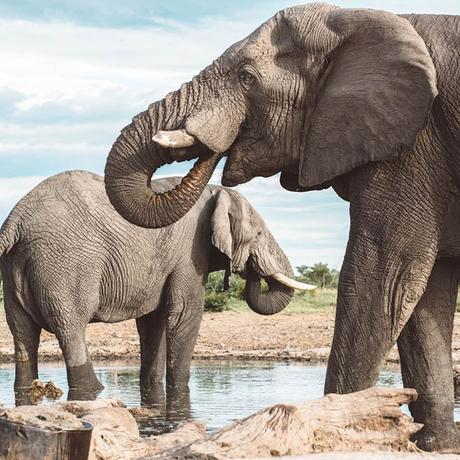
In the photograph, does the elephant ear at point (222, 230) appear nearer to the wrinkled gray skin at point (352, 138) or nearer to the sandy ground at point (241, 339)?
the sandy ground at point (241, 339)

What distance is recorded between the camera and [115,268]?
11781mm

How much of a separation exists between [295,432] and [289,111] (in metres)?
1.50

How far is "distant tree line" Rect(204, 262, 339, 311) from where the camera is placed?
21.3 meters

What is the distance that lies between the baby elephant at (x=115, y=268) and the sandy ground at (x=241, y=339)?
2801mm

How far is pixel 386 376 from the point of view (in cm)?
1282

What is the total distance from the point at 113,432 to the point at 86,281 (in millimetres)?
5301

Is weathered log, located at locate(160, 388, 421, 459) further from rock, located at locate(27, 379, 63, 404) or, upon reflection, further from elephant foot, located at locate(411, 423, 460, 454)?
rock, located at locate(27, 379, 63, 404)

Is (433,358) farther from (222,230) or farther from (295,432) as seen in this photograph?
(222,230)

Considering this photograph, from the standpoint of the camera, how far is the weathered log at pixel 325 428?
5879 mm

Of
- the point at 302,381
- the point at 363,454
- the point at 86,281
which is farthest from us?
the point at 302,381

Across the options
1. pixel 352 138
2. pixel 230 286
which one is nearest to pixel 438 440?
pixel 352 138

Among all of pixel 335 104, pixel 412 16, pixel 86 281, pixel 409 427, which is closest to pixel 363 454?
pixel 409 427

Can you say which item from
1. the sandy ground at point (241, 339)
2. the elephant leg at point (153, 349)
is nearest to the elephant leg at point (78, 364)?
the elephant leg at point (153, 349)

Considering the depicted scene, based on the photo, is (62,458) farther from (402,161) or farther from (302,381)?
(302,381)
